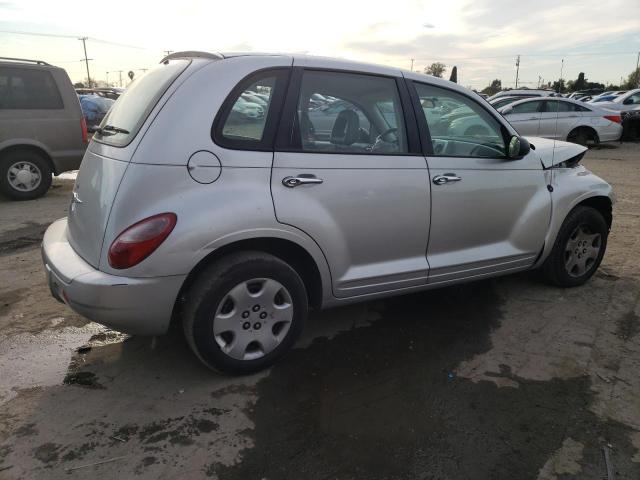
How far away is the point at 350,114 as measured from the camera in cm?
315

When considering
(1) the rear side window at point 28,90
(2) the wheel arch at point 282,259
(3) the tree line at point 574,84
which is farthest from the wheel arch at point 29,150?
(3) the tree line at point 574,84

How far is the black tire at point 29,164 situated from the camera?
24.6 feet

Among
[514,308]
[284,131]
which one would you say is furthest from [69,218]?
[514,308]

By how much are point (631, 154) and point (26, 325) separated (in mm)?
14942

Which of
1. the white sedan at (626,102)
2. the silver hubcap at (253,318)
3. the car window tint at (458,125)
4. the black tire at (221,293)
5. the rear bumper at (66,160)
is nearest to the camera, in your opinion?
the black tire at (221,293)

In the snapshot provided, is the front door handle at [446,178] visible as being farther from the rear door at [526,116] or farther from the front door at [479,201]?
the rear door at [526,116]

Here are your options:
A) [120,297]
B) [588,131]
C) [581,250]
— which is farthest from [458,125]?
[588,131]

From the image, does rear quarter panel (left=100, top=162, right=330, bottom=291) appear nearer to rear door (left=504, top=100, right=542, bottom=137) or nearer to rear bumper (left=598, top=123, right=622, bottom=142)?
rear door (left=504, top=100, right=542, bottom=137)

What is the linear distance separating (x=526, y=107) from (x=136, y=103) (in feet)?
40.4

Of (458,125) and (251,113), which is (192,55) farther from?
(458,125)

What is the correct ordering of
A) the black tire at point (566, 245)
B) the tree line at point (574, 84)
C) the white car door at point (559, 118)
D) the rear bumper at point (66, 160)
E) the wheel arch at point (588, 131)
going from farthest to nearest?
the tree line at point (574, 84) < the wheel arch at point (588, 131) < the white car door at point (559, 118) < the rear bumper at point (66, 160) < the black tire at point (566, 245)

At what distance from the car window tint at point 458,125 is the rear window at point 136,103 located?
1.57 m

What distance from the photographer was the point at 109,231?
2.58 metres

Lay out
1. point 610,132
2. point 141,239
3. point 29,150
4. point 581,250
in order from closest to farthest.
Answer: point 141,239 < point 581,250 < point 29,150 < point 610,132
